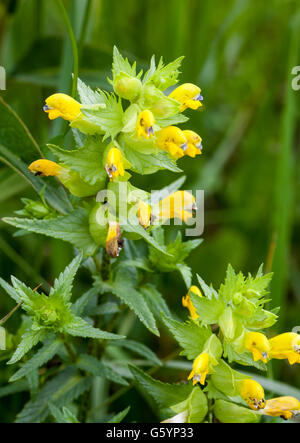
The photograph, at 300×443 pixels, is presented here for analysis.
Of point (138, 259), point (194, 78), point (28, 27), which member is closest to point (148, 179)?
point (194, 78)

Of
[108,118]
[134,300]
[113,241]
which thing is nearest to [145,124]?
[108,118]

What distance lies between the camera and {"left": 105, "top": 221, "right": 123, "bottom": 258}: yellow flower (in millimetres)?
794

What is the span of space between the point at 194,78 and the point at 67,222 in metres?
0.94

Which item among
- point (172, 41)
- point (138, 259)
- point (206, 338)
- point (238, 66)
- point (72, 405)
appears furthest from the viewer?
point (238, 66)

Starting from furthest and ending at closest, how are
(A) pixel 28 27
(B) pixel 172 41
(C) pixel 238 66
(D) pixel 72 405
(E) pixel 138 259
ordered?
1. (C) pixel 238 66
2. (A) pixel 28 27
3. (B) pixel 172 41
4. (D) pixel 72 405
5. (E) pixel 138 259

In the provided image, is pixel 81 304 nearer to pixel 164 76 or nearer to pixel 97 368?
pixel 97 368

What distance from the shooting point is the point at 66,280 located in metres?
0.79

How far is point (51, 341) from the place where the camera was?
34.5 inches

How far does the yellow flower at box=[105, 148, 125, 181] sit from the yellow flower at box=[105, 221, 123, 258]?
0.29 feet

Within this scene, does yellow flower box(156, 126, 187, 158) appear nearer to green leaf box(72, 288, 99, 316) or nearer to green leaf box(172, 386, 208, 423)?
green leaf box(72, 288, 99, 316)

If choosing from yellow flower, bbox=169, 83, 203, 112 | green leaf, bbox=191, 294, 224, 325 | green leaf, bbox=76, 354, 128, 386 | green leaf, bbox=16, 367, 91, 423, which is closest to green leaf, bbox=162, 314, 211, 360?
green leaf, bbox=191, 294, 224, 325

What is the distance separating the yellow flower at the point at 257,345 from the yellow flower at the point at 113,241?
0.83 feet
